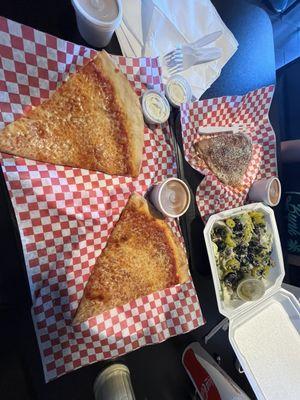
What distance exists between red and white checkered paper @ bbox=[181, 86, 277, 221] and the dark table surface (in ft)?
0.29

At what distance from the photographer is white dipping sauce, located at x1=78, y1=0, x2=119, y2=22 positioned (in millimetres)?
1042

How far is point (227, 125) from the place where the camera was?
1.48 m

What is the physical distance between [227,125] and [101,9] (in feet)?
2.63

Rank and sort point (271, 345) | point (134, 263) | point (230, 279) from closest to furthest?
point (134, 263) < point (230, 279) < point (271, 345)

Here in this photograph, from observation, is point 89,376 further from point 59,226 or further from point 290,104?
point 290,104

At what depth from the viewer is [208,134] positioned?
1407 millimetres

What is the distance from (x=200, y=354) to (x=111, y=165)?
0.95 meters

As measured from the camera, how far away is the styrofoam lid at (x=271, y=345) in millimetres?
1334

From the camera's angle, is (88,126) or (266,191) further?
(266,191)

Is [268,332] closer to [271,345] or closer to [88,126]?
[271,345]

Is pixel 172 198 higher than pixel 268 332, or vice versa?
pixel 172 198

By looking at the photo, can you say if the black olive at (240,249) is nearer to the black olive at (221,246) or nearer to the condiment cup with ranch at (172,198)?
the black olive at (221,246)

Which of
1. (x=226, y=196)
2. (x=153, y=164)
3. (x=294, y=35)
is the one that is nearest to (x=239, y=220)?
(x=226, y=196)

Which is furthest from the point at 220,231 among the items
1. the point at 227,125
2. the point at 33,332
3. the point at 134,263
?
the point at 33,332
